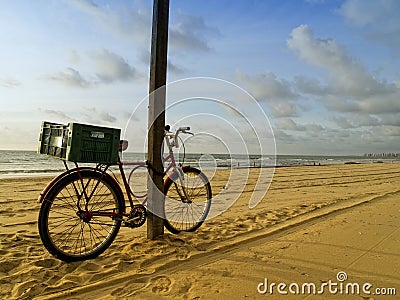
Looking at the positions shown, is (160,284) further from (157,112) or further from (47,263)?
(157,112)

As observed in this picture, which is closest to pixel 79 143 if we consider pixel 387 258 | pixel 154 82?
pixel 154 82

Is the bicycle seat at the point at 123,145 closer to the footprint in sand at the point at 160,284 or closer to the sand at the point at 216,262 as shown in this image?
the sand at the point at 216,262

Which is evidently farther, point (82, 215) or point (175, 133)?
point (175, 133)

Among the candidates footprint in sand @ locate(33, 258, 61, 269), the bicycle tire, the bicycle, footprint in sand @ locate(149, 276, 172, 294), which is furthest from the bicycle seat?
footprint in sand @ locate(149, 276, 172, 294)

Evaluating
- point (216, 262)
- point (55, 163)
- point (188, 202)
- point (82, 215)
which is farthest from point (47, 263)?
point (55, 163)

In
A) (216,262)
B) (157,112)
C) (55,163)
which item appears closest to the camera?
(216,262)

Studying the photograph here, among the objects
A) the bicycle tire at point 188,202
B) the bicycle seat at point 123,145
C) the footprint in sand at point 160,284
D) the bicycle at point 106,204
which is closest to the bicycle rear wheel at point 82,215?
the bicycle at point 106,204

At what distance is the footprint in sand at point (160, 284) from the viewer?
2.85m

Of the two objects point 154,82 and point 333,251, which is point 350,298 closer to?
point 333,251

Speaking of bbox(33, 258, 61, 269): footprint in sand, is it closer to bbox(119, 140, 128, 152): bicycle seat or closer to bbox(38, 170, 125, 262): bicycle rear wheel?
bbox(38, 170, 125, 262): bicycle rear wheel

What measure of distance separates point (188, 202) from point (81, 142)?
6.95ft

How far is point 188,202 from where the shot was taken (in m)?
4.97

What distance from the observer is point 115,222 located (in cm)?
393

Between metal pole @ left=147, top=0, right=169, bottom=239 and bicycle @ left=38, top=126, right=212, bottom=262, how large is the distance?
0.43 feet
